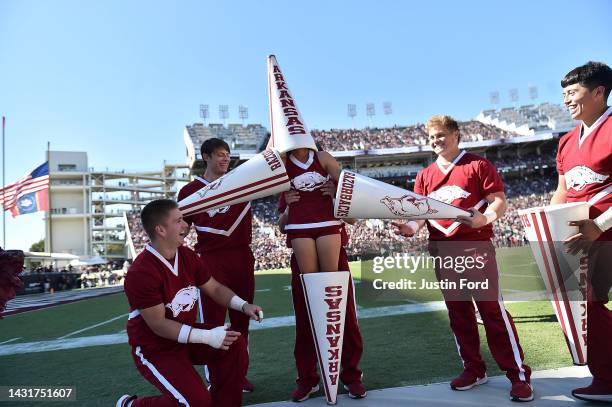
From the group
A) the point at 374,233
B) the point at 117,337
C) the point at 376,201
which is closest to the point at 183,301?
the point at 376,201

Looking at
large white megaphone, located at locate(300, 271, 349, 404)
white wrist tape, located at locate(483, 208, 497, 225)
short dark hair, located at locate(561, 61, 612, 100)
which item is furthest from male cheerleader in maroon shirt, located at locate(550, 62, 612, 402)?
large white megaphone, located at locate(300, 271, 349, 404)

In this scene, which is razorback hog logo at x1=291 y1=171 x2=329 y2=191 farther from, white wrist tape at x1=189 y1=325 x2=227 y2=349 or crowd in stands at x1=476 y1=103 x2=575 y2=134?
crowd in stands at x1=476 y1=103 x2=575 y2=134

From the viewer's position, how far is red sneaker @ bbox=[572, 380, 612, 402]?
278cm

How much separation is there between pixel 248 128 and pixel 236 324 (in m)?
58.8

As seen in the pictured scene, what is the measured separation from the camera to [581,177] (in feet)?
9.53

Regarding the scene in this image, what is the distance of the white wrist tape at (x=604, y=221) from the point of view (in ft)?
8.60

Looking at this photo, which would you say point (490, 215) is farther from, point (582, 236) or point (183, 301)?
point (183, 301)

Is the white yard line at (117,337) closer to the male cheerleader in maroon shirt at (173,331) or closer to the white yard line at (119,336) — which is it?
the white yard line at (119,336)

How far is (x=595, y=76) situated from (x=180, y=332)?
10.3ft

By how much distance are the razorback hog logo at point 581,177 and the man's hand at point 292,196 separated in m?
1.96

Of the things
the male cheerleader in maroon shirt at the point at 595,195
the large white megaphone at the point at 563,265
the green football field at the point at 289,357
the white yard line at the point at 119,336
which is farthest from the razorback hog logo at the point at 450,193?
the white yard line at the point at 119,336

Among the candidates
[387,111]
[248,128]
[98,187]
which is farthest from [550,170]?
[98,187]

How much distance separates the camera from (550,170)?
52094 mm

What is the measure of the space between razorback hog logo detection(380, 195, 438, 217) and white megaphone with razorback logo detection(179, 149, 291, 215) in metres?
0.81
